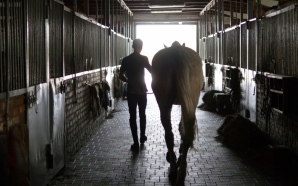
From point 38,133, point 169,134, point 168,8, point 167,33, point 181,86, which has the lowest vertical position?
point 169,134

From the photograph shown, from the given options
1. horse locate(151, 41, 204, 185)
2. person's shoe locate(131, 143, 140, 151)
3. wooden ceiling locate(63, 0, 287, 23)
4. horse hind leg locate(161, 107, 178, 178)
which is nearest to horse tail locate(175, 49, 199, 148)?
horse locate(151, 41, 204, 185)

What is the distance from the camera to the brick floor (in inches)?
187

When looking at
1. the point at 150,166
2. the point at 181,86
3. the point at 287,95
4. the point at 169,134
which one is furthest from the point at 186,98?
the point at 287,95

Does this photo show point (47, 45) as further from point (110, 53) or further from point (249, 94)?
point (110, 53)

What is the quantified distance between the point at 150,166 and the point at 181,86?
1.45 meters

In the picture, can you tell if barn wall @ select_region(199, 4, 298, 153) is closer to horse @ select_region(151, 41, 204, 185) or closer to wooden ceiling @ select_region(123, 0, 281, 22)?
horse @ select_region(151, 41, 204, 185)

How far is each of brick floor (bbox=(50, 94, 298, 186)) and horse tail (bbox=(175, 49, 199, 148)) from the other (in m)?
0.62

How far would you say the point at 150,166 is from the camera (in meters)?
5.38

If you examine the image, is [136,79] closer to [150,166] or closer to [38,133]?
[150,166]

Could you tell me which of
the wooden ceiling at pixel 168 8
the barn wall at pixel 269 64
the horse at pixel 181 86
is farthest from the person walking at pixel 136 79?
the wooden ceiling at pixel 168 8

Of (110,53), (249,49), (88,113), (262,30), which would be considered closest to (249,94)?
(249,49)

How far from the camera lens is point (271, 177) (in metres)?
4.87

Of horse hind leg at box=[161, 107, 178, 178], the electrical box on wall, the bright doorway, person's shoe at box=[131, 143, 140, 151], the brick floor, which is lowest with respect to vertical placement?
the brick floor

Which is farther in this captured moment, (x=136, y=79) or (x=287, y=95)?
(x=136, y=79)
